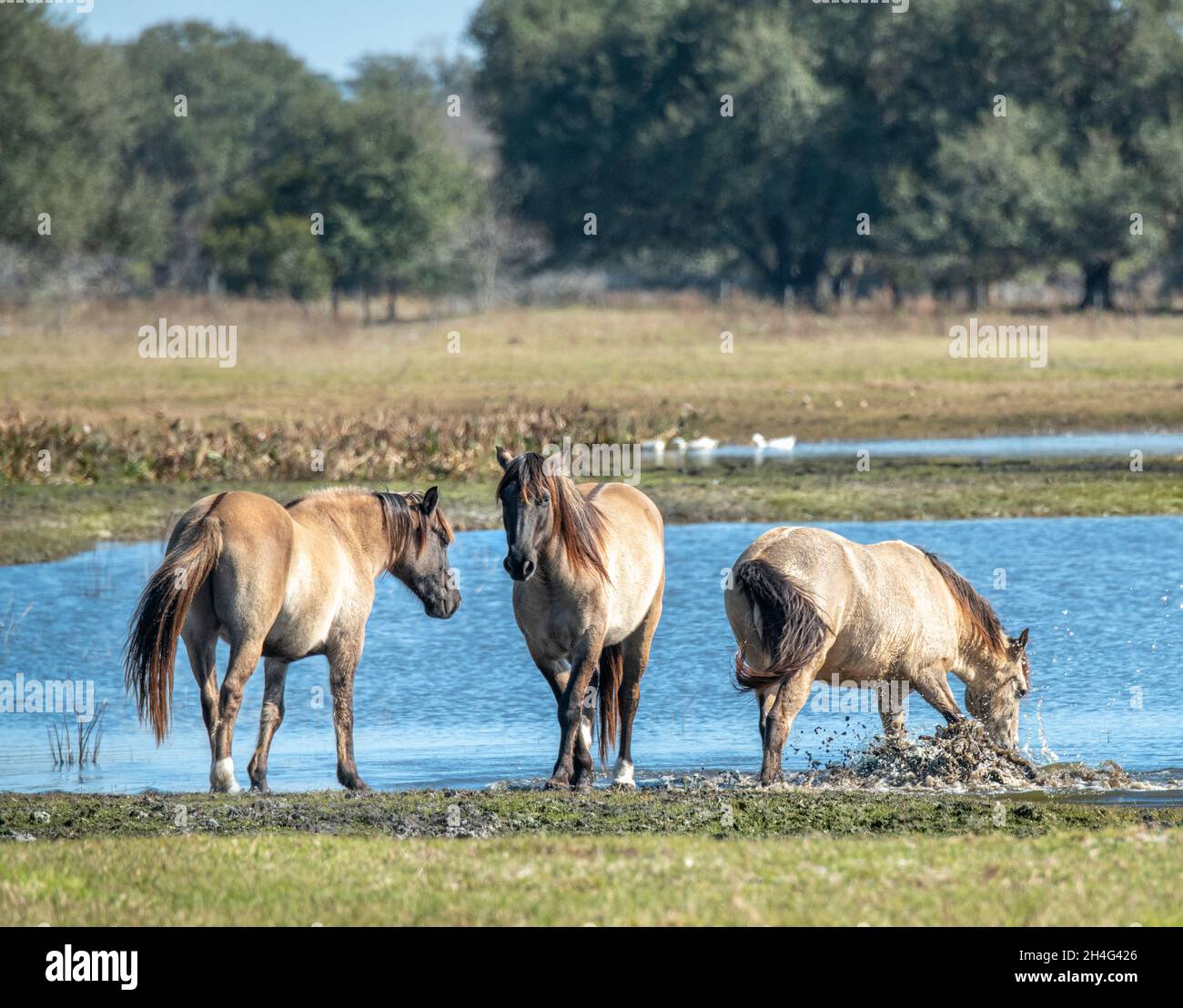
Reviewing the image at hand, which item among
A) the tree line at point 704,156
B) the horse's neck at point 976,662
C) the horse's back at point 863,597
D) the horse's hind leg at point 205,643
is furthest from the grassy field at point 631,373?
the horse's hind leg at point 205,643

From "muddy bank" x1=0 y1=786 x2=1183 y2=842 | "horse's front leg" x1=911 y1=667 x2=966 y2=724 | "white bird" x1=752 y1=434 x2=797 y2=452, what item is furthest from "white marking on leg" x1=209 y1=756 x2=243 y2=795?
"white bird" x1=752 y1=434 x2=797 y2=452

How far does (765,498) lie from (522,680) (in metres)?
9.20

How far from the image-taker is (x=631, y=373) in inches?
1481

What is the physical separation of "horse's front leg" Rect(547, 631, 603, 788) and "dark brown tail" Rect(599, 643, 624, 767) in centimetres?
62

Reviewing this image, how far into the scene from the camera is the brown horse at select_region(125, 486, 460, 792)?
9.60 metres

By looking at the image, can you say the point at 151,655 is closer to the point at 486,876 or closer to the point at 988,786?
the point at 486,876

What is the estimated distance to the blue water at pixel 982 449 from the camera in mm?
27688

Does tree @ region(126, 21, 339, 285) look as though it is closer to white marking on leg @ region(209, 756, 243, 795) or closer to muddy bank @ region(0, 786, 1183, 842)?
white marking on leg @ region(209, 756, 243, 795)

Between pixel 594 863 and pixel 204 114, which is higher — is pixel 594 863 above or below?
below

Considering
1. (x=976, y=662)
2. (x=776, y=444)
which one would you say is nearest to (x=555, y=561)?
(x=976, y=662)

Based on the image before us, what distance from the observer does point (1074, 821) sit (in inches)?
345

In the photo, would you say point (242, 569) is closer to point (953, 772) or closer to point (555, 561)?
point (555, 561)

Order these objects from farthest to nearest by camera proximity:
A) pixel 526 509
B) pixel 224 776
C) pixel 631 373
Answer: pixel 631 373
pixel 224 776
pixel 526 509

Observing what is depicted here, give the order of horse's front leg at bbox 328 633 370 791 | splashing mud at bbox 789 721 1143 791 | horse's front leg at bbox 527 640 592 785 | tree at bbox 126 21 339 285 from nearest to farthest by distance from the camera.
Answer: horse's front leg at bbox 527 640 592 785 < horse's front leg at bbox 328 633 370 791 < splashing mud at bbox 789 721 1143 791 < tree at bbox 126 21 339 285
